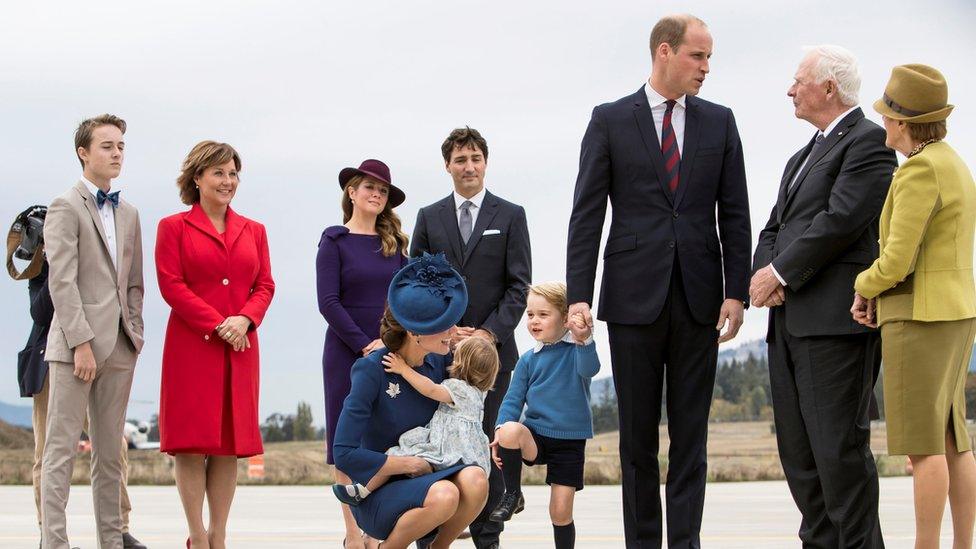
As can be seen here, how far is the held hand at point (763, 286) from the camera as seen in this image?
4.71 m

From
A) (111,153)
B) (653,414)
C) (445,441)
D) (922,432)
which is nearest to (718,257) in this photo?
(653,414)

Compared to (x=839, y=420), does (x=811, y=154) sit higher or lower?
higher

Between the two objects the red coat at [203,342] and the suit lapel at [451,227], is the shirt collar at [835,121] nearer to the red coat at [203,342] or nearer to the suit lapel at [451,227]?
the suit lapel at [451,227]

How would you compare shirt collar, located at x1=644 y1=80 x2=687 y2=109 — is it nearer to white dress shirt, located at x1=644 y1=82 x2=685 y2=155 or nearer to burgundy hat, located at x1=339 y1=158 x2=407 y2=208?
white dress shirt, located at x1=644 y1=82 x2=685 y2=155

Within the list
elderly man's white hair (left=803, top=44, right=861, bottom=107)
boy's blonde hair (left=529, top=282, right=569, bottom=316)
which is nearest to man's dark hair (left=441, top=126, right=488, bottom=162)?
boy's blonde hair (left=529, top=282, right=569, bottom=316)

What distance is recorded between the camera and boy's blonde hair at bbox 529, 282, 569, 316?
5680mm

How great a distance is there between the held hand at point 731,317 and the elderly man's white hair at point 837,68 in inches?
34.2

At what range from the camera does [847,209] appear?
4543 mm

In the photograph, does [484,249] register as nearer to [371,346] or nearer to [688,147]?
[371,346]

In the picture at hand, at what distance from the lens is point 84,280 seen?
5695mm

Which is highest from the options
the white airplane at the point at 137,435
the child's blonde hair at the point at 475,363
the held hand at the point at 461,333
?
the held hand at the point at 461,333

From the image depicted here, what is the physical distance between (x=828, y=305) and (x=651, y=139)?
0.93 m

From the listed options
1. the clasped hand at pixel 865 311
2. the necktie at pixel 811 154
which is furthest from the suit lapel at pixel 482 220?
the clasped hand at pixel 865 311

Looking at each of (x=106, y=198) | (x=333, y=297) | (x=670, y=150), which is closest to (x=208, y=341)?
(x=333, y=297)
